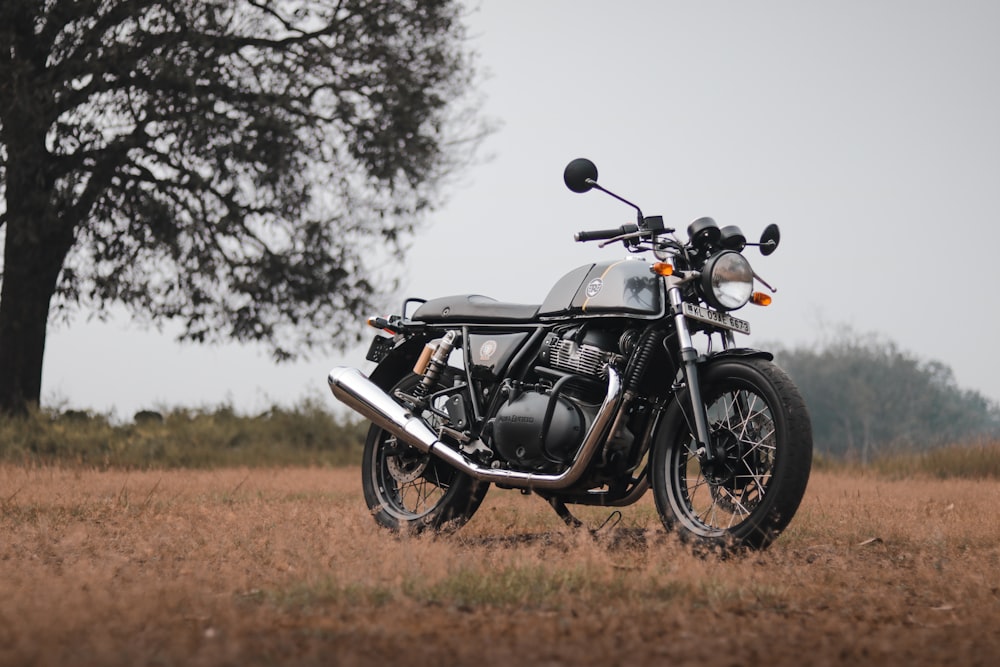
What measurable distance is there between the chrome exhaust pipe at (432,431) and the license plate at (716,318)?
1.60 ft

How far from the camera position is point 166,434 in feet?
51.7

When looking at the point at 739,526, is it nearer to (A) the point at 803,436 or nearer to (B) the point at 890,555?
(A) the point at 803,436

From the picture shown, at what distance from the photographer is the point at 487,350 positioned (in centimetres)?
650

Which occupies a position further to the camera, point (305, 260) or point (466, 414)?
point (305, 260)

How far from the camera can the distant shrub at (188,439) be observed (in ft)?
48.4

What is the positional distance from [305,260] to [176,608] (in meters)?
12.9

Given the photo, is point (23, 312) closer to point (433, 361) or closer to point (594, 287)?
point (433, 361)

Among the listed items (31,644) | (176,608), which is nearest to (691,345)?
(176,608)

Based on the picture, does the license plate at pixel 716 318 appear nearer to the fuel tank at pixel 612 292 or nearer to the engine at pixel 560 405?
the fuel tank at pixel 612 292

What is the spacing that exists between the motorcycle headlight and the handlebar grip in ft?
1.97

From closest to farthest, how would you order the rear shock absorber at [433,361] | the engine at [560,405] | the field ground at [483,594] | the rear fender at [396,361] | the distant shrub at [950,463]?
the field ground at [483,594], the engine at [560,405], the rear shock absorber at [433,361], the rear fender at [396,361], the distant shrub at [950,463]

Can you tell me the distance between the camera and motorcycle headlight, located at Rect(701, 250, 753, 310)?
547cm

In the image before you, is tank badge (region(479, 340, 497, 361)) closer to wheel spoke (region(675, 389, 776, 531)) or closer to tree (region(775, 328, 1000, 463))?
wheel spoke (region(675, 389, 776, 531))

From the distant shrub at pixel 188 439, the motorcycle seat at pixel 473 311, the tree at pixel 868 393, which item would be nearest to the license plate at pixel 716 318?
the motorcycle seat at pixel 473 311
